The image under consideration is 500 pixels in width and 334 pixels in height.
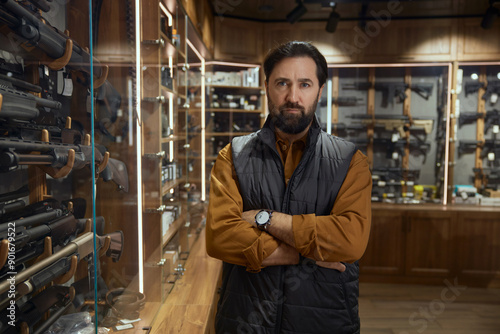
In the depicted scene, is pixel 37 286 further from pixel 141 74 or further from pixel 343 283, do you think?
pixel 141 74

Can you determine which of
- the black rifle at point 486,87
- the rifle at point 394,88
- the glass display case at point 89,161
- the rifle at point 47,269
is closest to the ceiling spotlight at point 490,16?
the black rifle at point 486,87

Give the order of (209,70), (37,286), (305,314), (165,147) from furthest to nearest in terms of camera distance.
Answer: (209,70) < (165,147) < (305,314) < (37,286)

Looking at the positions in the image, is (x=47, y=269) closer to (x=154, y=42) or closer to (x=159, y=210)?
(x=159, y=210)

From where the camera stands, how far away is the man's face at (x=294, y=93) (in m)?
1.47

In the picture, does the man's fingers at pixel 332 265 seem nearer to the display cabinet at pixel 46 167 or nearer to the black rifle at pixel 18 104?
the display cabinet at pixel 46 167

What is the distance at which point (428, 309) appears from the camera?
381 centimetres

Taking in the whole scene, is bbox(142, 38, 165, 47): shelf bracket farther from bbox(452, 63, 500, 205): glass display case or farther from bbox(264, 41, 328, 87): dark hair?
bbox(452, 63, 500, 205): glass display case

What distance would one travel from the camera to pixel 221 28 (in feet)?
15.4

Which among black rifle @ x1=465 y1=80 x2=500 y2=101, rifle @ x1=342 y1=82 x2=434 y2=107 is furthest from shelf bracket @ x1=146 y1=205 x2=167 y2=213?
black rifle @ x1=465 y1=80 x2=500 y2=101

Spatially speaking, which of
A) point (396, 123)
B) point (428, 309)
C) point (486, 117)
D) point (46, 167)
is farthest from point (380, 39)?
point (46, 167)

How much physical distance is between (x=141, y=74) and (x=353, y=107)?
3742 millimetres

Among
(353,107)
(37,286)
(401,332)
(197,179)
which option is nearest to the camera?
(37,286)

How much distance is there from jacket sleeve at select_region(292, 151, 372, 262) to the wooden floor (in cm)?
232

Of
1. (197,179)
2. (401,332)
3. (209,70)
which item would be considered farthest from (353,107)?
(401,332)
